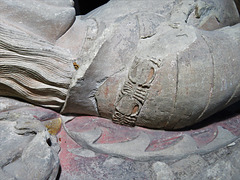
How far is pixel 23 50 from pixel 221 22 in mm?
1348

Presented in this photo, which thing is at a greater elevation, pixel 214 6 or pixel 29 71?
pixel 214 6

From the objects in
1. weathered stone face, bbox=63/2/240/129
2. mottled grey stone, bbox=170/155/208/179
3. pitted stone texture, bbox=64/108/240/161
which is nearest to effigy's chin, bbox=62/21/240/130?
weathered stone face, bbox=63/2/240/129

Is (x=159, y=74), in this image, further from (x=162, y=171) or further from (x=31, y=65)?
(x=31, y=65)

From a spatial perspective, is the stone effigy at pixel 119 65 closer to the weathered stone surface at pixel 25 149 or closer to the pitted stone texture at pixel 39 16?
the pitted stone texture at pixel 39 16

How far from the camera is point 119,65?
5.31ft

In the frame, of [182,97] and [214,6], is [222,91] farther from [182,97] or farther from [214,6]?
[214,6]

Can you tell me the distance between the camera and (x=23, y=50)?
1533 mm

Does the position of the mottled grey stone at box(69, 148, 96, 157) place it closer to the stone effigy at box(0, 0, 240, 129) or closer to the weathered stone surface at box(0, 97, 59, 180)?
the weathered stone surface at box(0, 97, 59, 180)

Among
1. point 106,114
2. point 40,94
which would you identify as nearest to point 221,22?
point 106,114

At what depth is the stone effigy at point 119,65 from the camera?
1547 mm

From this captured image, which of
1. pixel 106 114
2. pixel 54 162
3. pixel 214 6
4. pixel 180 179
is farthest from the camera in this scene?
A: pixel 214 6

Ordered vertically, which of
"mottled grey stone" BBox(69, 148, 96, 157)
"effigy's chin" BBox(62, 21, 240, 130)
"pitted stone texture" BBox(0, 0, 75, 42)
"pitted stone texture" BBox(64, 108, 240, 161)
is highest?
"pitted stone texture" BBox(0, 0, 75, 42)

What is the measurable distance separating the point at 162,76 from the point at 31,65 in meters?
0.76

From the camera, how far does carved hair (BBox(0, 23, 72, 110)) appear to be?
1528mm
